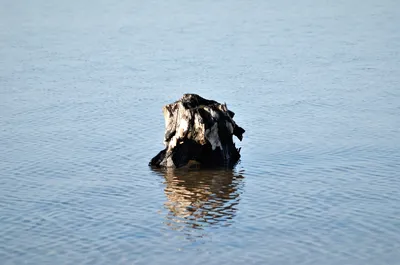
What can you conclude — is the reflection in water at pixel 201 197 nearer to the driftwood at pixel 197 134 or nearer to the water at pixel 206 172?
the water at pixel 206 172

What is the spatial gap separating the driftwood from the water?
2.26 ft

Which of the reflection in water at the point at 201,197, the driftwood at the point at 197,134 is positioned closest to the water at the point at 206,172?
the reflection in water at the point at 201,197

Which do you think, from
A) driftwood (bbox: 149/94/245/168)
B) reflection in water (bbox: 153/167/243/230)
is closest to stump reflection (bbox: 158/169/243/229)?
reflection in water (bbox: 153/167/243/230)

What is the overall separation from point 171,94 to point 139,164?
11661mm

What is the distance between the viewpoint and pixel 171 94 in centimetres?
4144

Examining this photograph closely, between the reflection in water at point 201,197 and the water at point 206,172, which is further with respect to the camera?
the reflection in water at point 201,197

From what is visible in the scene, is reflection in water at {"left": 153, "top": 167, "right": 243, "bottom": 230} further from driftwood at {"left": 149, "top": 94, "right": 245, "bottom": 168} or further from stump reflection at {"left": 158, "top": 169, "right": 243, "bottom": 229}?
driftwood at {"left": 149, "top": 94, "right": 245, "bottom": 168}

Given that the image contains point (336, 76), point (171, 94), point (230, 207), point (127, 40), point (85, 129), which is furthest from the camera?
point (127, 40)

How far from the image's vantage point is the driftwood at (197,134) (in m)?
28.5

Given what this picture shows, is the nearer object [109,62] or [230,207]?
[230,207]

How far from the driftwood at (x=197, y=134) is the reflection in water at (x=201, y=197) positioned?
594 millimetres

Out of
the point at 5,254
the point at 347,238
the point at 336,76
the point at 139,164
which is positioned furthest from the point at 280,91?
the point at 5,254

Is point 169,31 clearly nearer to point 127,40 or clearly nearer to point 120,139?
point 127,40

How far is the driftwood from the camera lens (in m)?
28.5
